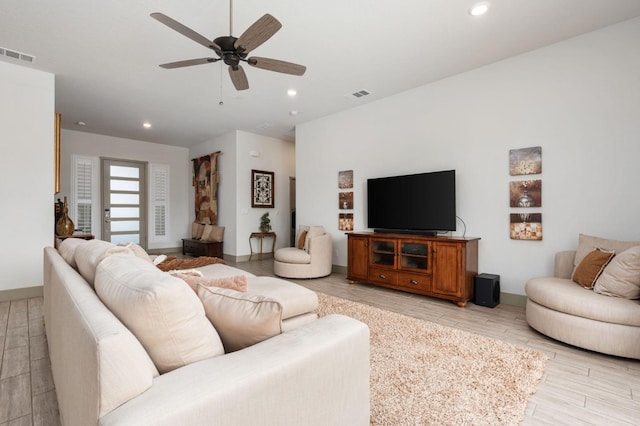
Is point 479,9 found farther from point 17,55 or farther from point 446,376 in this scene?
point 17,55

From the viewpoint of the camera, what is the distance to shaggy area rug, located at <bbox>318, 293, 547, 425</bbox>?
5.45 feet

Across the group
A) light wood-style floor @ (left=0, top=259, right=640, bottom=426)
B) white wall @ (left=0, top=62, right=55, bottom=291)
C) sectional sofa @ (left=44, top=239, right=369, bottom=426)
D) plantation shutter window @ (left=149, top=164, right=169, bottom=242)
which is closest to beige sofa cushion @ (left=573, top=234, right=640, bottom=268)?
light wood-style floor @ (left=0, top=259, right=640, bottom=426)

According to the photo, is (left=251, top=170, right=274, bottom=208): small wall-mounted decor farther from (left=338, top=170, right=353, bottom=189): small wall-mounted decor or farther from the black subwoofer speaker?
the black subwoofer speaker

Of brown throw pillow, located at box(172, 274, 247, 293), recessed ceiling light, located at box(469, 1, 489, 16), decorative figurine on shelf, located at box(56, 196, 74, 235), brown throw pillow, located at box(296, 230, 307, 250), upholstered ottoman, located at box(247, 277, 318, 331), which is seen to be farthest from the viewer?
brown throw pillow, located at box(296, 230, 307, 250)

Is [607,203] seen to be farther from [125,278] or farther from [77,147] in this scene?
[77,147]

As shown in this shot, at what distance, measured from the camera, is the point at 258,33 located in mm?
2242

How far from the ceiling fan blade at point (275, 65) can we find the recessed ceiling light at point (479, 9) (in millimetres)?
1631

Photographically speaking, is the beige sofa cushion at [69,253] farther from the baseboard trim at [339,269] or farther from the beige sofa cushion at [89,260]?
the baseboard trim at [339,269]

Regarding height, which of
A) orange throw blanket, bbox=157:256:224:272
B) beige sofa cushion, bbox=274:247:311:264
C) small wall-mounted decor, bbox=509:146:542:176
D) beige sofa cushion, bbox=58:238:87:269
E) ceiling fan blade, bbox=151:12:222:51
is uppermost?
ceiling fan blade, bbox=151:12:222:51

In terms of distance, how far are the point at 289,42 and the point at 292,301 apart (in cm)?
270

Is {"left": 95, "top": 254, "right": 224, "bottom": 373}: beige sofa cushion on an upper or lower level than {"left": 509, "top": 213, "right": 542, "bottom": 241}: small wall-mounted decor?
lower

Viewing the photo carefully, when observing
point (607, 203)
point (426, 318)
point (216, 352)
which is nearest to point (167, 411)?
point (216, 352)

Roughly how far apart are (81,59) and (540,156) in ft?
18.1

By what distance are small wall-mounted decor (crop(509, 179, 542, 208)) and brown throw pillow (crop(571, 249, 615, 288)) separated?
862 millimetres
